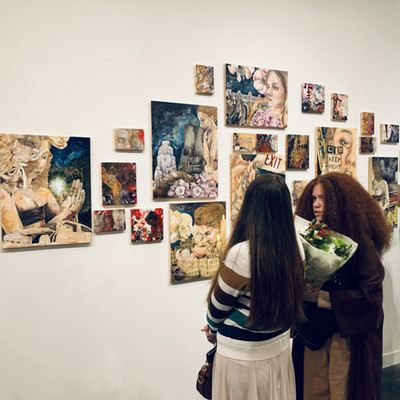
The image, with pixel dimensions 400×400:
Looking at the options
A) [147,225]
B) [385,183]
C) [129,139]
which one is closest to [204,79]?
[129,139]

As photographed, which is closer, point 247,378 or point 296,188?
point 247,378

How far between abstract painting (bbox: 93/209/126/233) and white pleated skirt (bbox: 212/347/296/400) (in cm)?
103

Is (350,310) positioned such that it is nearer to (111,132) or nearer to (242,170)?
(242,170)

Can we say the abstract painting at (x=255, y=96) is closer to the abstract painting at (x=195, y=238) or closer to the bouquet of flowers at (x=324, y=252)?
the abstract painting at (x=195, y=238)

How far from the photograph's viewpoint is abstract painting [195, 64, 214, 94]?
259 cm

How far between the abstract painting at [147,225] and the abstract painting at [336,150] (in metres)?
1.43

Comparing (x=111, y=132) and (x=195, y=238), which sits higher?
(x=111, y=132)

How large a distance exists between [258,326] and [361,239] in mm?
922

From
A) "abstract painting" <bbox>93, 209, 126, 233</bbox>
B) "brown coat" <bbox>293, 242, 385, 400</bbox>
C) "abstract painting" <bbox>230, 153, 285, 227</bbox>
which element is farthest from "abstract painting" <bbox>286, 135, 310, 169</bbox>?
"abstract painting" <bbox>93, 209, 126, 233</bbox>

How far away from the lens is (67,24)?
2.24 metres

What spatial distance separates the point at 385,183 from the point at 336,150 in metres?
0.67

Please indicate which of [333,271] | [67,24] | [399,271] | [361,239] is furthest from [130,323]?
[399,271]

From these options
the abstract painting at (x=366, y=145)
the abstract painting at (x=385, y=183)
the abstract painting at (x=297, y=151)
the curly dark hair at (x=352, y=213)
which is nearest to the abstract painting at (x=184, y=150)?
the abstract painting at (x=297, y=151)

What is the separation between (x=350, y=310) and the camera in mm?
2057
